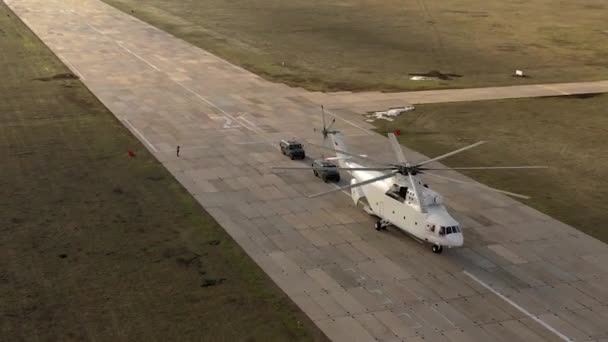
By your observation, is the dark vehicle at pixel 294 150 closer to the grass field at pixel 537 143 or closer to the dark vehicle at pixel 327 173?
the dark vehicle at pixel 327 173

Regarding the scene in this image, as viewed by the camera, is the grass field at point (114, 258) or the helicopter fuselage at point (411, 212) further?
the helicopter fuselage at point (411, 212)

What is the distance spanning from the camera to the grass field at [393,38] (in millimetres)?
101688

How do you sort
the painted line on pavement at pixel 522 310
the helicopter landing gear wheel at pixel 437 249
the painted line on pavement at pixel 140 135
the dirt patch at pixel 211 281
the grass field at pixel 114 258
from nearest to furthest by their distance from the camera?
1. the grass field at pixel 114 258
2. the painted line on pavement at pixel 522 310
3. the dirt patch at pixel 211 281
4. the helicopter landing gear wheel at pixel 437 249
5. the painted line on pavement at pixel 140 135

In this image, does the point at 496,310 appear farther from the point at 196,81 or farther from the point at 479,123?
the point at 196,81

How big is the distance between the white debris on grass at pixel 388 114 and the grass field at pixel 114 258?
25675 mm

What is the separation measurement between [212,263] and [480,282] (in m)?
15.9

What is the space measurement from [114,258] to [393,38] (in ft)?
297

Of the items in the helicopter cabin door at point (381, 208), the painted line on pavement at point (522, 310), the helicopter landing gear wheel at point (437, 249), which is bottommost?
the painted line on pavement at point (522, 310)

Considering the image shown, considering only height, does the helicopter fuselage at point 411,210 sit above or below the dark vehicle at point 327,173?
above

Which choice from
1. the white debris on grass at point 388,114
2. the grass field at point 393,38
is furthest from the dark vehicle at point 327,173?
the grass field at point 393,38

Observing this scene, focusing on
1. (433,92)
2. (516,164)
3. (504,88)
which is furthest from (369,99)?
(516,164)

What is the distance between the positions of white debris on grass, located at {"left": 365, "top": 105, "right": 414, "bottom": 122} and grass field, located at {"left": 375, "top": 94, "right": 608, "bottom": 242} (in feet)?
3.14

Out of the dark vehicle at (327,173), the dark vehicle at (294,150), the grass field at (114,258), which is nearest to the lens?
the grass field at (114,258)

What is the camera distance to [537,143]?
70.8 metres
